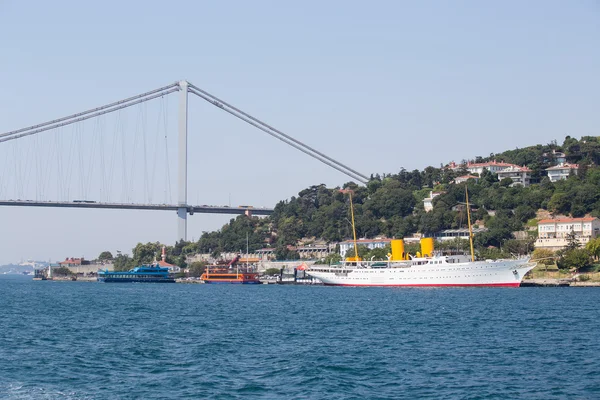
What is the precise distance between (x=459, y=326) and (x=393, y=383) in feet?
44.8

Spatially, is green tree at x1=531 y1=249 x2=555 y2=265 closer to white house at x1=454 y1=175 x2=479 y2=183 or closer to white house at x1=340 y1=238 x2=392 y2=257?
white house at x1=340 y1=238 x2=392 y2=257

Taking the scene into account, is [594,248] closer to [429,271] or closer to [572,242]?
[572,242]

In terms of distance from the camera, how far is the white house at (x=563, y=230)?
9144cm

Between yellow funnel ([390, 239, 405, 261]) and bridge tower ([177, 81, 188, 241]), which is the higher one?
bridge tower ([177, 81, 188, 241])

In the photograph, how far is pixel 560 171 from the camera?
119m

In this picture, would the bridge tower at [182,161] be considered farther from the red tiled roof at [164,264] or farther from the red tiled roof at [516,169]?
the red tiled roof at [516,169]

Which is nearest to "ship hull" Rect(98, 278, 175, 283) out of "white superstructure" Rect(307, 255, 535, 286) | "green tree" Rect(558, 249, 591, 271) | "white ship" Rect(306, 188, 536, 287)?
"white ship" Rect(306, 188, 536, 287)

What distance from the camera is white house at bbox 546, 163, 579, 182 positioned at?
117625mm

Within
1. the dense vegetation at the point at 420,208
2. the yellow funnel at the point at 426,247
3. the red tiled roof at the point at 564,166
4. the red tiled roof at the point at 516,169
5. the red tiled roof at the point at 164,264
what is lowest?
the yellow funnel at the point at 426,247

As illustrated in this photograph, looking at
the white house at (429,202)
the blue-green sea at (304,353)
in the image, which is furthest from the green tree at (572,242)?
the blue-green sea at (304,353)

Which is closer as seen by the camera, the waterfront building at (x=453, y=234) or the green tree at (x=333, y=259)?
the green tree at (x=333, y=259)

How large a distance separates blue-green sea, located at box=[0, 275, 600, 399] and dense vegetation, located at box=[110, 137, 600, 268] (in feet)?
171

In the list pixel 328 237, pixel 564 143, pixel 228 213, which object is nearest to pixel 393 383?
pixel 328 237

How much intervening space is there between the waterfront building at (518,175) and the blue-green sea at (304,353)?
77.1 meters
